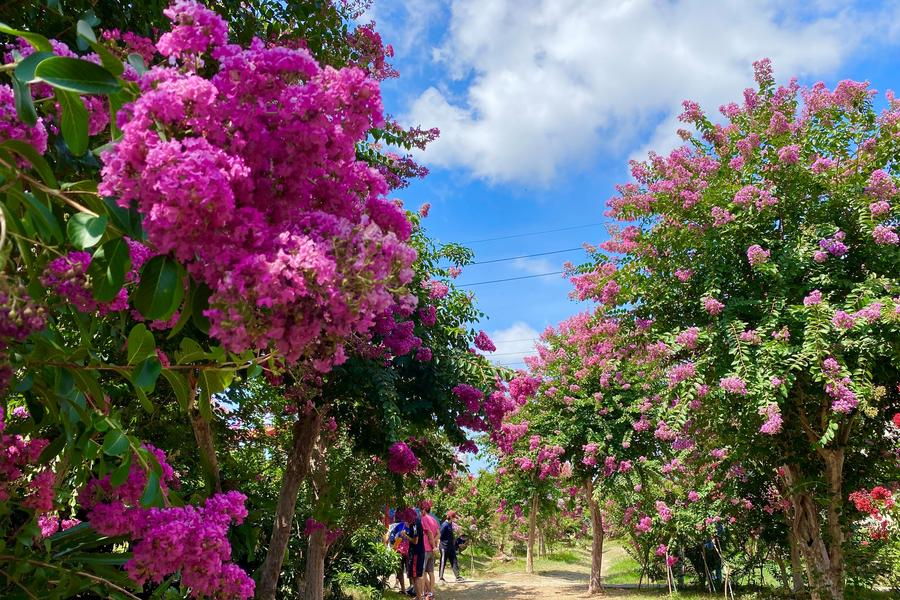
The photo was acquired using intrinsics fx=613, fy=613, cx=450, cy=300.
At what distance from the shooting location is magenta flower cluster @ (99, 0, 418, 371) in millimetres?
1033

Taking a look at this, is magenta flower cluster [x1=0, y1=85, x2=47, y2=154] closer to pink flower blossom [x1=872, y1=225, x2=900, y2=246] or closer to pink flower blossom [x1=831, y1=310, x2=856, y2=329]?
pink flower blossom [x1=831, y1=310, x2=856, y2=329]

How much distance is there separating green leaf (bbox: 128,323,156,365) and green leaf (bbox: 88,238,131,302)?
40cm

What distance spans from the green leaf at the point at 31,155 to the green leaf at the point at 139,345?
0.43m

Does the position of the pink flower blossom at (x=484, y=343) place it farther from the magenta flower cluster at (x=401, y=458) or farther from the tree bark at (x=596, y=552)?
the tree bark at (x=596, y=552)

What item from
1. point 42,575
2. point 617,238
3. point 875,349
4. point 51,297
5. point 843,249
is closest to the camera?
point 51,297

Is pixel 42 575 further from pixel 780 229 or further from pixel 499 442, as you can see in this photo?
pixel 780 229

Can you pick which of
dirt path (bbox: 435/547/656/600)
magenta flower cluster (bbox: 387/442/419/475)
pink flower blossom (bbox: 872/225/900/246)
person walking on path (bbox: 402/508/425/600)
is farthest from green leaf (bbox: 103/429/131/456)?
dirt path (bbox: 435/547/656/600)

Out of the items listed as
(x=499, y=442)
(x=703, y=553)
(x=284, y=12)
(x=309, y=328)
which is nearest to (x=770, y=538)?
(x=703, y=553)

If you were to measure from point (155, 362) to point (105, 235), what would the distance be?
0.43 metres

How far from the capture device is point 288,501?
5312 mm

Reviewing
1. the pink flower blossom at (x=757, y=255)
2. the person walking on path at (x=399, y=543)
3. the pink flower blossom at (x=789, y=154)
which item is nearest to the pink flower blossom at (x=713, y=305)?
the pink flower blossom at (x=757, y=255)

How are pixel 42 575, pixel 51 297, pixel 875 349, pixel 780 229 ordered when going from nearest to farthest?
pixel 51 297 < pixel 42 575 < pixel 875 349 < pixel 780 229

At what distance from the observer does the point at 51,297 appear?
4.82ft

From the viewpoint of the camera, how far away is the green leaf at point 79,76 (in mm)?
1110
